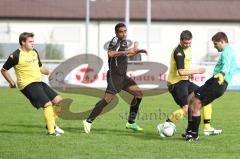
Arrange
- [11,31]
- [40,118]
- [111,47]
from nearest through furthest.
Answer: [111,47]
[40,118]
[11,31]

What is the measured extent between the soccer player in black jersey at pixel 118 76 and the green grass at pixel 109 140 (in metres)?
0.31

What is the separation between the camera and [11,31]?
4922 cm

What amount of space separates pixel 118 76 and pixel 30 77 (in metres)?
1.73

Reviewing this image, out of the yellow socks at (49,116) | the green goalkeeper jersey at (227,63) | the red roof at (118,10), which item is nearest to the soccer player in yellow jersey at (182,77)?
the green goalkeeper jersey at (227,63)

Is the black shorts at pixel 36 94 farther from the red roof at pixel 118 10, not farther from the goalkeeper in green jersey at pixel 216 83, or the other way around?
the red roof at pixel 118 10

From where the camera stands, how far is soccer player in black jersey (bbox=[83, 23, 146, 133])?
12.1m

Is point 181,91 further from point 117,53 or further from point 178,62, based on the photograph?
point 117,53

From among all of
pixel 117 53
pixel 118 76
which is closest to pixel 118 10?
pixel 118 76

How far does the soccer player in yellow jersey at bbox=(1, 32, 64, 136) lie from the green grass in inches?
16.9

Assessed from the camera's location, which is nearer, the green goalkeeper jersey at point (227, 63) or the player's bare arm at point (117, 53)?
the green goalkeeper jersey at point (227, 63)

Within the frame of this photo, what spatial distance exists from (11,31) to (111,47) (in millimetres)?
38052

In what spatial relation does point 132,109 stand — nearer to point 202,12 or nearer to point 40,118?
point 40,118

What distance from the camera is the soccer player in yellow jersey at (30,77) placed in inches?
462

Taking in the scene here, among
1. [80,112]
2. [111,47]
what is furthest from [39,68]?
[80,112]
